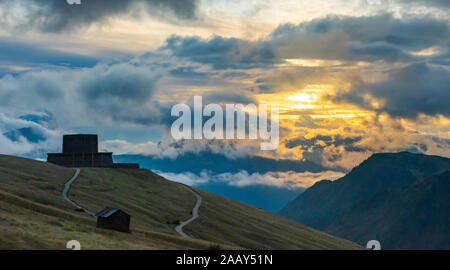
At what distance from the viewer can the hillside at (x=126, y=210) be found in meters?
67.4

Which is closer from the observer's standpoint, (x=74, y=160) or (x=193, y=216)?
(x=193, y=216)

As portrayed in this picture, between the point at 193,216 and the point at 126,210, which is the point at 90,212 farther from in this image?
the point at 193,216

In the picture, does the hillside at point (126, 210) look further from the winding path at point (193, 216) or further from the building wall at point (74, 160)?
the building wall at point (74, 160)

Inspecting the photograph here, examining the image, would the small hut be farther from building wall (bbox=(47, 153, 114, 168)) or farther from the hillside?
building wall (bbox=(47, 153, 114, 168))

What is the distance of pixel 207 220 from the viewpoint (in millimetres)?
134875

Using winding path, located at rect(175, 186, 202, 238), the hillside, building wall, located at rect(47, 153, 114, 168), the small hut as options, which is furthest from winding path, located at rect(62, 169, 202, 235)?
building wall, located at rect(47, 153, 114, 168)

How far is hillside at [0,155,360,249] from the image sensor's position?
6744 cm

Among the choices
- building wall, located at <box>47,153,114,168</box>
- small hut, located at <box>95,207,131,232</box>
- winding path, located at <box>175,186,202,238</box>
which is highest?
building wall, located at <box>47,153,114,168</box>

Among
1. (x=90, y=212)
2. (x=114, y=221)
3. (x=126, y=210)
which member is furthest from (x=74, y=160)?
(x=114, y=221)

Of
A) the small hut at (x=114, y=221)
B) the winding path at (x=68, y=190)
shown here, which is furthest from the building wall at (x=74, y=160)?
the small hut at (x=114, y=221)

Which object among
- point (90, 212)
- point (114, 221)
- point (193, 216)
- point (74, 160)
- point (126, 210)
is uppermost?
point (74, 160)

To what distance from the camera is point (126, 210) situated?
385ft
